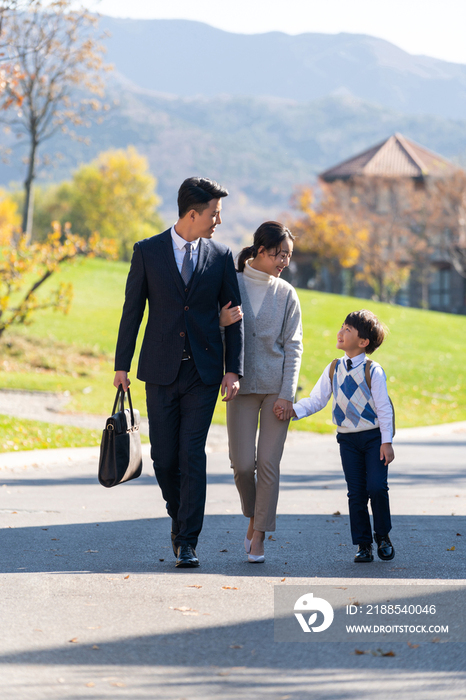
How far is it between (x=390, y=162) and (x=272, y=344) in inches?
2522

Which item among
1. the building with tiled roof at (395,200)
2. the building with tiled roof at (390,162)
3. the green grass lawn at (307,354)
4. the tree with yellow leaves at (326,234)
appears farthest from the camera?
the building with tiled roof at (390,162)

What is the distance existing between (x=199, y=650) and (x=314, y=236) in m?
53.5

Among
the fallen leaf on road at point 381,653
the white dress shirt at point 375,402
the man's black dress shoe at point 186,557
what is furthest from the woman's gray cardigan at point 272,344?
the fallen leaf on road at point 381,653

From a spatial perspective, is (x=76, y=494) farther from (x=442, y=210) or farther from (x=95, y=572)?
(x=442, y=210)

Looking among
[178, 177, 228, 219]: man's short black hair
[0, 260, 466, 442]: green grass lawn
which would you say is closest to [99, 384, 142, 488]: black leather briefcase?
[178, 177, 228, 219]: man's short black hair

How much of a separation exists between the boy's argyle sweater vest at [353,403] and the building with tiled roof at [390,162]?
54.7 m

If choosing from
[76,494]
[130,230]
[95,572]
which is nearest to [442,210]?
[130,230]

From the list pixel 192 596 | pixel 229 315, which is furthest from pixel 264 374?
pixel 192 596

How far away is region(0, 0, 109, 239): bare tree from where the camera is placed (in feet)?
80.1

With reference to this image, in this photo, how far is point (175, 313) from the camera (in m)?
5.34

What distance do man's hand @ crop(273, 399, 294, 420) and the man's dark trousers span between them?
1.26 ft

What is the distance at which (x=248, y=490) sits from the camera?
5637 mm

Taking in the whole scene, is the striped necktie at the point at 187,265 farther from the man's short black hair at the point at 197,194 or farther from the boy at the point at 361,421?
the boy at the point at 361,421

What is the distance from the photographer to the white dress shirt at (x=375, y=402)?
554 cm
